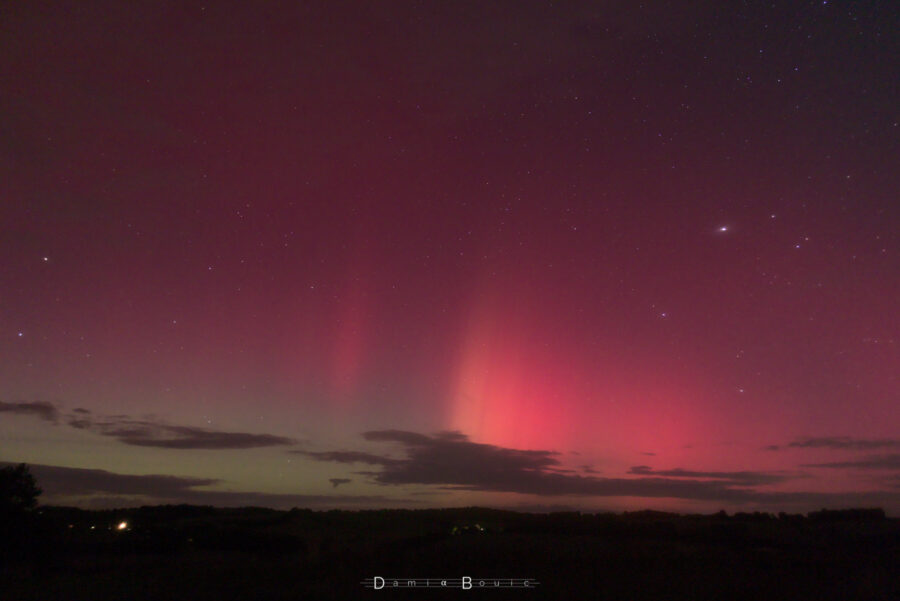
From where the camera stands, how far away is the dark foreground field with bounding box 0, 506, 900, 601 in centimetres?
2133

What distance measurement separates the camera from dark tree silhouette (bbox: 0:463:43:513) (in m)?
26.5

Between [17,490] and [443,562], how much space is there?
700 inches

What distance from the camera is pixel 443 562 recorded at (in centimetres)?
2761

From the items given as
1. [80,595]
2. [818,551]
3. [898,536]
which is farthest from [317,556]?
[898,536]

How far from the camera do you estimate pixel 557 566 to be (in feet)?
90.5

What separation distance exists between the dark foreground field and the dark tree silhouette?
745 mm

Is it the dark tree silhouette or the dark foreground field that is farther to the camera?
the dark tree silhouette

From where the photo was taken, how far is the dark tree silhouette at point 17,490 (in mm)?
26453

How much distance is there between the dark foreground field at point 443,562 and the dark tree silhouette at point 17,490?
745 millimetres

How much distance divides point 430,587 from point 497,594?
7.62 feet

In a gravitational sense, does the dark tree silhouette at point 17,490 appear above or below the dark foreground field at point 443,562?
above

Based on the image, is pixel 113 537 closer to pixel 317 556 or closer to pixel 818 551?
pixel 317 556

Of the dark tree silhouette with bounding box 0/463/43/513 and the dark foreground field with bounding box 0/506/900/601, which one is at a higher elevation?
the dark tree silhouette with bounding box 0/463/43/513

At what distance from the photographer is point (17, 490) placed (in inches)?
1067
